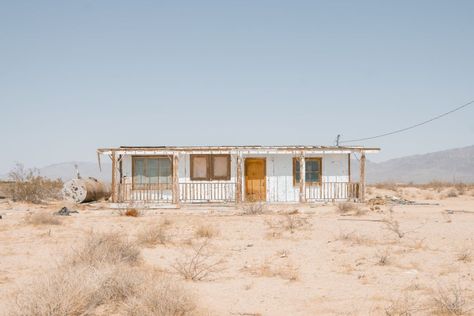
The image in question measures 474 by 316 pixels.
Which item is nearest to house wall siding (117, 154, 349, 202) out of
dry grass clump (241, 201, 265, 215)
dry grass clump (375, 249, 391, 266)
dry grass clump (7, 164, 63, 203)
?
dry grass clump (241, 201, 265, 215)

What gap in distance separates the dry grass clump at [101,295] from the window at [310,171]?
52.1 ft

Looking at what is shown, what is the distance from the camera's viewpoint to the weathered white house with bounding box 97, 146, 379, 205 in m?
20.4

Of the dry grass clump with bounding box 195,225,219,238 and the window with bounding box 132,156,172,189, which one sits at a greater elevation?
the window with bounding box 132,156,172,189

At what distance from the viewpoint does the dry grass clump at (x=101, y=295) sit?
16.5 ft

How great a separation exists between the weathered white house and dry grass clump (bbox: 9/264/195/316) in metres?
14.1

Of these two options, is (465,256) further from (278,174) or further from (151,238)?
(278,174)

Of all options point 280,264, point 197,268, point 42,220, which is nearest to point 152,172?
point 42,220

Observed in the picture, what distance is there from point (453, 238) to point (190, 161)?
12.6m

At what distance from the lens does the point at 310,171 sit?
2167 centimetres

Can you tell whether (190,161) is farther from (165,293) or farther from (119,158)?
(165,293)

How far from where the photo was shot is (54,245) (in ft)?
33.2

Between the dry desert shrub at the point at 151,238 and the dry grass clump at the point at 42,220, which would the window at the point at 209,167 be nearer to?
the dry grass clump at the point at 42,220

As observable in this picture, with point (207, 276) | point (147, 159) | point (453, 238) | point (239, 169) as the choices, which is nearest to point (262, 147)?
point (239, 169)

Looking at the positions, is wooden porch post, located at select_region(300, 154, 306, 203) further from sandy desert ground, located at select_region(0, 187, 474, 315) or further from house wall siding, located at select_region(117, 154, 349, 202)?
sandy desert ground, located at select_region(0, 187, 474, 315)
